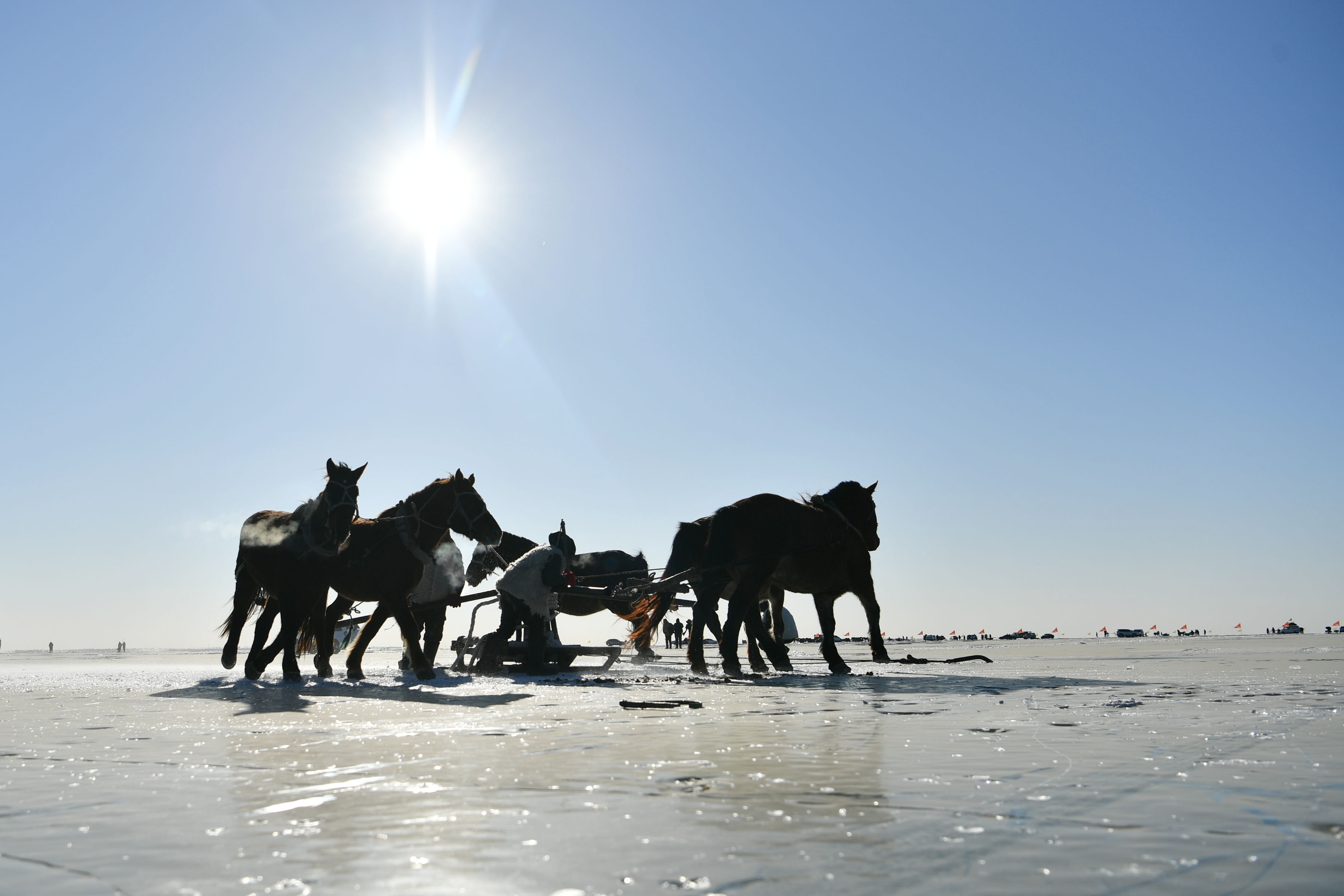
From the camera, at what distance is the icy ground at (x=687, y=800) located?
2295mm

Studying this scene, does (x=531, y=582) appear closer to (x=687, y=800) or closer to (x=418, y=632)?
(x=418, y=632)

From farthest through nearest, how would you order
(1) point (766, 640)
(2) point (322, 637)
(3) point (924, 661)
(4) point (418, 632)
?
(3) point (924, 661) < (1) point (766, 640) < (2) point (322, 637) < (4) point (418, 632)

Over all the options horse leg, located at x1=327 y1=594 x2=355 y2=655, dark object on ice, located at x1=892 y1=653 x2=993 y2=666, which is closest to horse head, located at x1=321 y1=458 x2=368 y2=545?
horse leg, located at x1=327 y1=594 x2=355 y2=655

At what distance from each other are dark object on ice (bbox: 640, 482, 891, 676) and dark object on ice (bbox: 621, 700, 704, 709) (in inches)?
196

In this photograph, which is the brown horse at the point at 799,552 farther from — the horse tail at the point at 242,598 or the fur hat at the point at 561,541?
the horse tail at the point at 242,598

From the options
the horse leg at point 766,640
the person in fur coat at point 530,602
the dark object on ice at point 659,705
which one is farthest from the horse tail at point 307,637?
the dark object on ice at point 659,705

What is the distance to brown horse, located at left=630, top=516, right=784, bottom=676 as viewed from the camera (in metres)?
13.6

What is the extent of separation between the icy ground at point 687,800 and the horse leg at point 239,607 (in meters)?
6.48

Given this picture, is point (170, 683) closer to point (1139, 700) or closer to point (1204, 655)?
point (1139, 700)

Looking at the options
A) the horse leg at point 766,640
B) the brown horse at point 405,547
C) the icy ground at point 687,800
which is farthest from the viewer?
the horse leg at point 766,640

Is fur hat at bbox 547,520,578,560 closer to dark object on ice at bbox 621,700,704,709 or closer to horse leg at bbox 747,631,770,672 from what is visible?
horse leg at bbox 747,631,770,672

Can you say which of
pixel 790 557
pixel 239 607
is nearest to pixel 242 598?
pixel 239 607

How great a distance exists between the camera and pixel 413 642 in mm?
12219

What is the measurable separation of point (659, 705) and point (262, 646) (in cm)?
841
